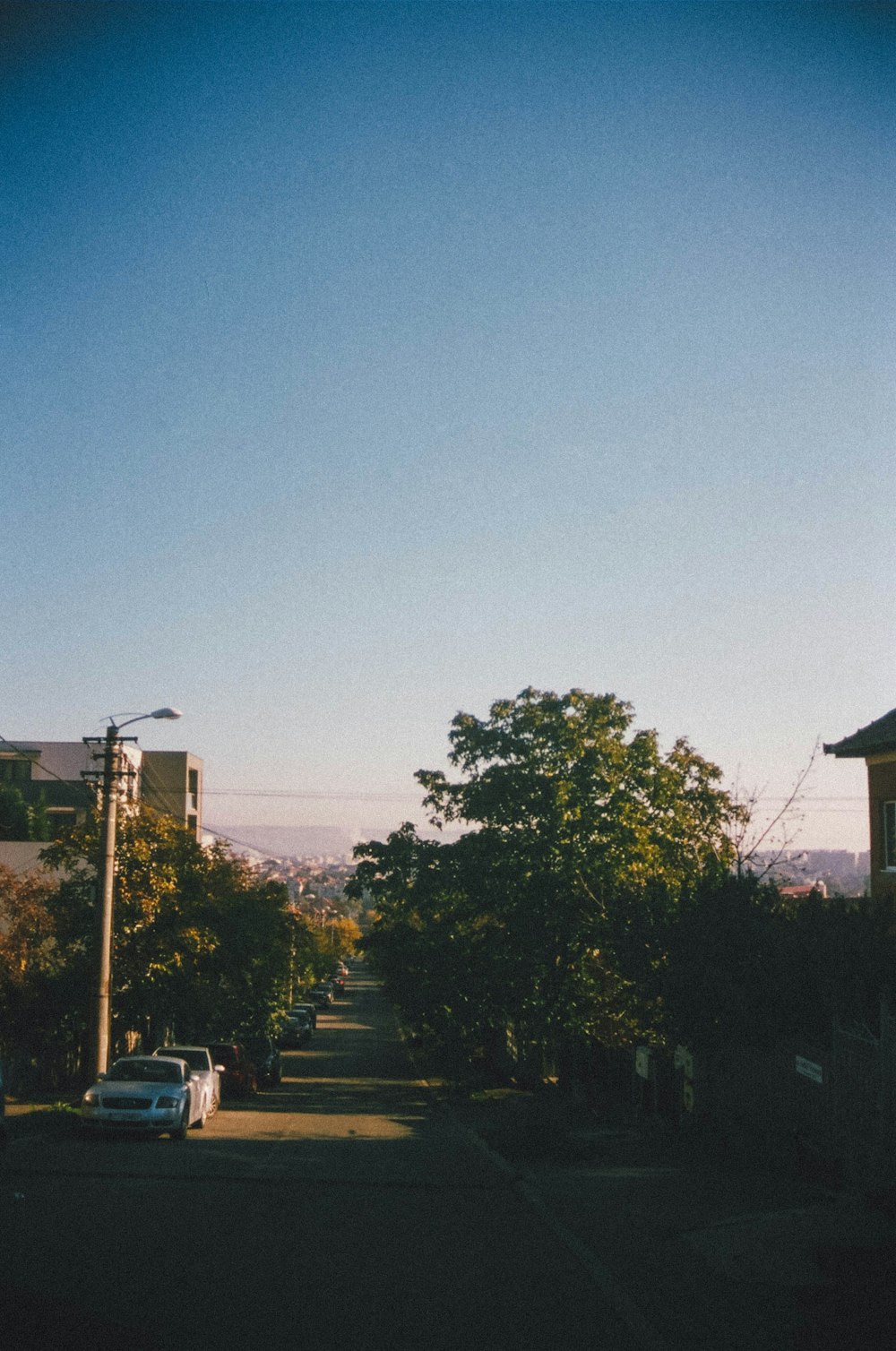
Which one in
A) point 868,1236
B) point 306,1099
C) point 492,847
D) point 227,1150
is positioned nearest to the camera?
point 868,1236

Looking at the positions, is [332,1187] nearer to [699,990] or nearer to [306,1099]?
[699,990]

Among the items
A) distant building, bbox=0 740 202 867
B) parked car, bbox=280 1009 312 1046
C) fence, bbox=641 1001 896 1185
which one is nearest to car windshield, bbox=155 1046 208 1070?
fence, bbox=641 1001 896 1185

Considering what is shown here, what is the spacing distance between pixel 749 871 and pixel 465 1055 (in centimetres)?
1552

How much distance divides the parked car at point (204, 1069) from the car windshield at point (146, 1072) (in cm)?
140

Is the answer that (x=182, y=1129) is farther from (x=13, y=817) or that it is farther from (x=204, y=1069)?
(x=13, y=817)

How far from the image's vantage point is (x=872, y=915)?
56.9 feet

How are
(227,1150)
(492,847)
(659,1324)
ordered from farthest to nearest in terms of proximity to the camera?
(492,847) → (227,1150) → (659,1324)

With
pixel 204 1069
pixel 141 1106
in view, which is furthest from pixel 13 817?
pixel 141 1106

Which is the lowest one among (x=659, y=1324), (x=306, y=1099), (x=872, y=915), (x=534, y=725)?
(x=306, y=1099)

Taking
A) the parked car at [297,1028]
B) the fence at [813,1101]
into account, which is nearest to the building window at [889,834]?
the fence at [813,1101]

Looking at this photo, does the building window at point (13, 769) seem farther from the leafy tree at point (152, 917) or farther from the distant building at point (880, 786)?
the distant building at point (880, 786)

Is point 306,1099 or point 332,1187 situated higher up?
point 332,1187

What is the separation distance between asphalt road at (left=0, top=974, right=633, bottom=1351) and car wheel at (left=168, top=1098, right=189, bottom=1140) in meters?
0.41

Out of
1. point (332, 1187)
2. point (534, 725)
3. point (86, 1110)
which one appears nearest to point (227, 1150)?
point (86, 1110)
